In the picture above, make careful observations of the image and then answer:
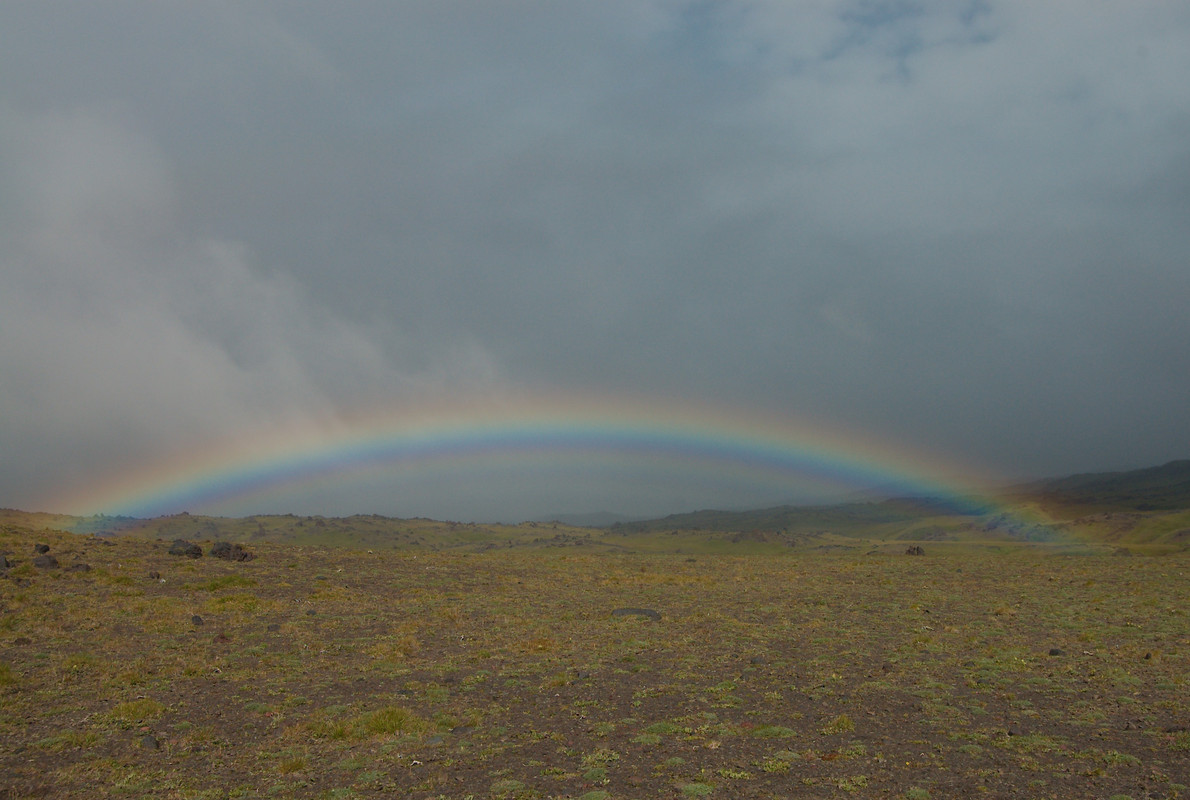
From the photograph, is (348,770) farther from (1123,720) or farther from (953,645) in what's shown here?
(953,645)

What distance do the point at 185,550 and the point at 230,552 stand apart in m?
3.00

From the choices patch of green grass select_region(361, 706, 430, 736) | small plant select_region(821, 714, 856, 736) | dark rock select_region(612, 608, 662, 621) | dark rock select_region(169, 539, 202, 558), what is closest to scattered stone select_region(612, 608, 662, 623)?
dark rock select_region(612, 608, 662, 621)

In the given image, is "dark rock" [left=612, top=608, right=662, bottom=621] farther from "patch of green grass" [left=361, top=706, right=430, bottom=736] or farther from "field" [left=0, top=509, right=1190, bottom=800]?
"patch of green grass" [left=361, top=706, right=430, bottom=736]

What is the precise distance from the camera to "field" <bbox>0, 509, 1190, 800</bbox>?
14.9 m

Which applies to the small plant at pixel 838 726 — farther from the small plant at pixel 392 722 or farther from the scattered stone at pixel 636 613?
the scattered stone at pixel 636 613

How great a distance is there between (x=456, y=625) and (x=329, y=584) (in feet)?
44.4

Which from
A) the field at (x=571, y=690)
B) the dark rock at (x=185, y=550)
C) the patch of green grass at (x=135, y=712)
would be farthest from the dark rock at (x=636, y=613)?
the dark rock at (x=185, y=550)

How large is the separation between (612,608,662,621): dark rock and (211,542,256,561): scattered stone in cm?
2932

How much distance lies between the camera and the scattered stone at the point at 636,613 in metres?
34.9

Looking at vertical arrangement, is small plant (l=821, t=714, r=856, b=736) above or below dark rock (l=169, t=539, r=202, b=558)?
below

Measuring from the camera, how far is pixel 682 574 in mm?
54844

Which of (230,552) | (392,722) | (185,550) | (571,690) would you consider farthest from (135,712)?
(185,550)

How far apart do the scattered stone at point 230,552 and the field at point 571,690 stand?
5232 millimetres

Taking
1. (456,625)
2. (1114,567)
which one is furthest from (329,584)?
(1114,567)
